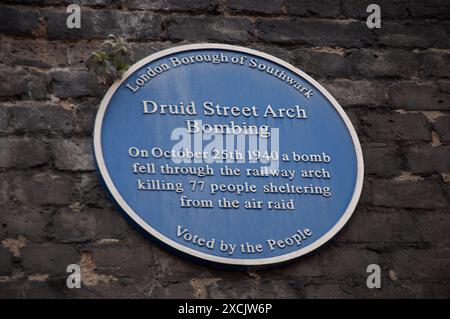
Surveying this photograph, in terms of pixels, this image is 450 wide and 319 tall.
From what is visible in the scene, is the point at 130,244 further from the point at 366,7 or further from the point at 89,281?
the point at 366,7

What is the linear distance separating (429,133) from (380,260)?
34.5 inches

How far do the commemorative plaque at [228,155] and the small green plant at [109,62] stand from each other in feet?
0.20

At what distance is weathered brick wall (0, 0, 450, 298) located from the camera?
481 centimetres

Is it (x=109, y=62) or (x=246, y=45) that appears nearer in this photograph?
(x=109, y=62)

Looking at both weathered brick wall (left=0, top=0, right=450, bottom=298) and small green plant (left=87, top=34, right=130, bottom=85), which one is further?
small green plant (left=87, top=34, right=130, bottom=85)

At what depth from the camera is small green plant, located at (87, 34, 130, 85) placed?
5.06 meters

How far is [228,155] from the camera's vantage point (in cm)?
505

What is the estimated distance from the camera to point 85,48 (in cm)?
527

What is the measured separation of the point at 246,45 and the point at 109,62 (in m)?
0.85

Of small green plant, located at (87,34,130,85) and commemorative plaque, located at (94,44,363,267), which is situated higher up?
small green plant, located at (87,34,130,85)

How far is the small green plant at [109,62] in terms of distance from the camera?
16.6 ft

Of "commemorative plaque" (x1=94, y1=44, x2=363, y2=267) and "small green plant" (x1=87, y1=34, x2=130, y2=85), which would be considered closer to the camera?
"commemorative plaque" (x1=94, y1=44, x2=363, y2=267)

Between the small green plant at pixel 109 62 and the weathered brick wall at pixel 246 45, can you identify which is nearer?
the weathered brick wall at pixel 246 45

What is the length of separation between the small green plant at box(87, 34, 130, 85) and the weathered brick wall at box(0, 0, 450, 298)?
3.7 inches
